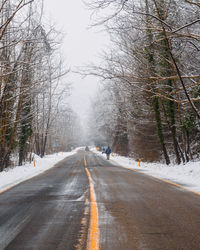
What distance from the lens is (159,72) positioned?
651 inches

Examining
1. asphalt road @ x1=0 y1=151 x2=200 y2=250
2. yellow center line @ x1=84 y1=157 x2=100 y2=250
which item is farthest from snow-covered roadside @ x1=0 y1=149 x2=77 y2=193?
yellow center line @ x1=84 y1=157 x2=100 y2=250

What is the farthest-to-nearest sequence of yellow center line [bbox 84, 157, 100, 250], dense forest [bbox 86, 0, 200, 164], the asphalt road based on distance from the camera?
dense forest [bbox 86, 0, 200, 164] < the asphalt road < yellow center line [bbox 84, 157, 100, 250]

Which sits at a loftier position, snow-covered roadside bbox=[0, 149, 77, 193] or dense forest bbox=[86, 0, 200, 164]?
dense forest bbox=[86, 0, 200, 164]

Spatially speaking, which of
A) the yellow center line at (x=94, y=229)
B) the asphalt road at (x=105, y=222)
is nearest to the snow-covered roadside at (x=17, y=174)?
the asphalt road at (x=105, y=222)

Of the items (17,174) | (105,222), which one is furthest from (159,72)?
(105,222)

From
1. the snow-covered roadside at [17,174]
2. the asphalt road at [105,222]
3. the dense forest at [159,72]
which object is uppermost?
the dense forest at [159,72]

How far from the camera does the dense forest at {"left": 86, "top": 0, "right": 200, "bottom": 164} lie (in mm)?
9734

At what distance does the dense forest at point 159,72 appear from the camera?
9.73 meters

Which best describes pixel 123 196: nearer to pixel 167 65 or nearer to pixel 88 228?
pixel 88 228

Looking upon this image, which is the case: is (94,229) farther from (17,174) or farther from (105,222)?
(17,174)

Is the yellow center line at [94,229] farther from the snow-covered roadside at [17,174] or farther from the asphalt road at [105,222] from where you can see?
the snow-covered roadside at [17,174]

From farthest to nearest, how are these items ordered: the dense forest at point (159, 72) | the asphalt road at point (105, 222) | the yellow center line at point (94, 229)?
the dense forest at point (159, 72)
the asphalt road at point (105, 222)
the yellow center line at point (94, 229)

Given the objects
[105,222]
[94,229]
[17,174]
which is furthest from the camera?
[17,174]

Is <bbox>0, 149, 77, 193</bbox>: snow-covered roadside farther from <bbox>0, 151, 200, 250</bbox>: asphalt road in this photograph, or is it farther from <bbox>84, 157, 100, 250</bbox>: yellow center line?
<bbox>84, 157, 100, 250</bbox>: yellow center line
